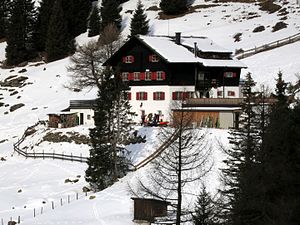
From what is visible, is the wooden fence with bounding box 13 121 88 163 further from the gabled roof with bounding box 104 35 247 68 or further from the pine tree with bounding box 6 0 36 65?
the pine tree with bounding box 6 0 36 65

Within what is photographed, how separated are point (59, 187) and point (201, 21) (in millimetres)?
62593

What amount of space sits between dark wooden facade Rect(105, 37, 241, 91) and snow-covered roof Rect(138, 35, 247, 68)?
43 cm

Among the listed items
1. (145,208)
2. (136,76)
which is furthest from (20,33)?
(145,208)

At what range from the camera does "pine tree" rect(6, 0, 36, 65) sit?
99.4 meters

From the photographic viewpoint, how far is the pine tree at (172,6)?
107375 mm

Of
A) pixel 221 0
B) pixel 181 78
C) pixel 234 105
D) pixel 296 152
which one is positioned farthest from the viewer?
pixel 221 0

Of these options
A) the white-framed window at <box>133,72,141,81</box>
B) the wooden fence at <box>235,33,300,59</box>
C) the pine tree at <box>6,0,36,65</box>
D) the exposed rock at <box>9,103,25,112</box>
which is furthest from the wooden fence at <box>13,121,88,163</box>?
the pine tree at <box>6,0,36,65</box>

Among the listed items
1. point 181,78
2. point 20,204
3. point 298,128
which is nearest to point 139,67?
point 181,78

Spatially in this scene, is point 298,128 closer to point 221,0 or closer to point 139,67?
point 139,67

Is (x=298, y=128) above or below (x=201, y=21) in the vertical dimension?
below

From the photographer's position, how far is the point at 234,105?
52688mm

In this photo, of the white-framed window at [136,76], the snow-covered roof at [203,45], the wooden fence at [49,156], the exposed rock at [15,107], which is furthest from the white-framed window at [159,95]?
the exposed rock at [15,107]

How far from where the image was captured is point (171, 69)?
6019cm

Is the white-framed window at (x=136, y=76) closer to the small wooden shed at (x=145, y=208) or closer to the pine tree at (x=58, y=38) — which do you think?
the small wooden shed at (x=145, y=208)
